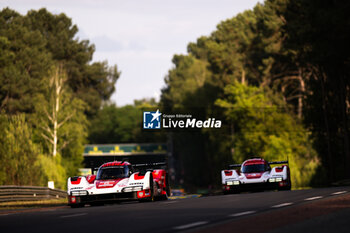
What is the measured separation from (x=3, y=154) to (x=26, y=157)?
1.51 metres

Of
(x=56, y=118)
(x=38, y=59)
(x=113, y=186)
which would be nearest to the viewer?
(x=113, y=186)

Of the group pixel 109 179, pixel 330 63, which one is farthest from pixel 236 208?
pixel 330 63

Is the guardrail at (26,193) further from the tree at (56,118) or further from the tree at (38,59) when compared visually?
the tree at (38,59)

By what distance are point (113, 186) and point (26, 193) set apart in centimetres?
1295

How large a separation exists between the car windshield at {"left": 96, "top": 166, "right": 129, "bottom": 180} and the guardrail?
8024 millimetres

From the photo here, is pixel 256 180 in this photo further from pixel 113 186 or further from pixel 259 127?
pixel 259 127

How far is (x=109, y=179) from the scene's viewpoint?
69.0ft

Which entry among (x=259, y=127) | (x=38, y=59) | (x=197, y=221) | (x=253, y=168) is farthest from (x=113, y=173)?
(x=259, y=127)

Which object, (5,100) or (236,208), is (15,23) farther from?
(236,208)

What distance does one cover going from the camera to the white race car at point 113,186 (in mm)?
20234

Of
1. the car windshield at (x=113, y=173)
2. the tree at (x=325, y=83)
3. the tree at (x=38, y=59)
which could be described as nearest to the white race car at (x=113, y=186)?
the car windshield at (x=113, y=173)

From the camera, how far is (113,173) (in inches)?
843

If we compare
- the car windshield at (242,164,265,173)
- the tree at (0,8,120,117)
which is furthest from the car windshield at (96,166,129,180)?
the tree at (0,8,120,117)

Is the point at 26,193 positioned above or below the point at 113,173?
below
